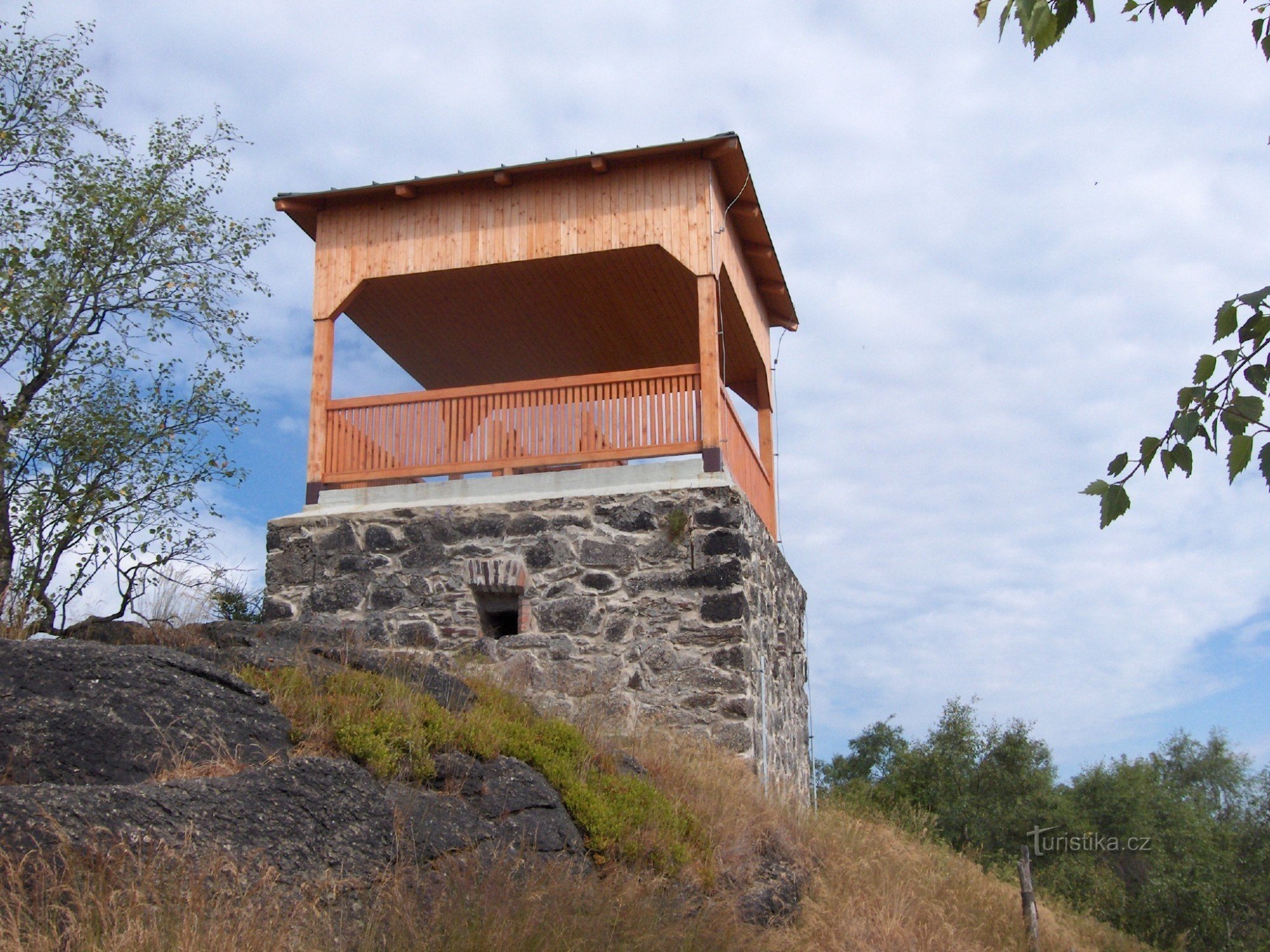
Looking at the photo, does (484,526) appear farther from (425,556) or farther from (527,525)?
(425,556)

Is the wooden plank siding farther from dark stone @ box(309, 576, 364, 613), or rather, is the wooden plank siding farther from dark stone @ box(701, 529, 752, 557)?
dark stone @ box(309, 576, 364, 613)

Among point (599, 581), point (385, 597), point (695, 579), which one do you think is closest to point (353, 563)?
point (385, 597)

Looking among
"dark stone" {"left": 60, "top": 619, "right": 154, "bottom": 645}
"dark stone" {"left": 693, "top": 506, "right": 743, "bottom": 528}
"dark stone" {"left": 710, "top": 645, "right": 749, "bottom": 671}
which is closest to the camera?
"dark stone" {"left": 60, "top": 619, "right": 154, "bottom": 645}

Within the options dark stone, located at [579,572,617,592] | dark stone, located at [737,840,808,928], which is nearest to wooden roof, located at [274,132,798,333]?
dark stone, located at [579,572,617,592]

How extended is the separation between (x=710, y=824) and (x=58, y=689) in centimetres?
398

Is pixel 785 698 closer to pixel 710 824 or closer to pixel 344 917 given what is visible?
pixel 710 824

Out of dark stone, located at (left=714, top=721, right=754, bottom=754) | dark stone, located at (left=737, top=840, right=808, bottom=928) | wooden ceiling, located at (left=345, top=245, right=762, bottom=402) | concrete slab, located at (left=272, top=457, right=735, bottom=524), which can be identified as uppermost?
wooden ceiling, located at (left=345, top=245, right=762, bottom=402)

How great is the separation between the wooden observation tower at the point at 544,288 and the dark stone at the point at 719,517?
44 centimetres

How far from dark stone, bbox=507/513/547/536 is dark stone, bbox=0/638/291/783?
4.80 metres

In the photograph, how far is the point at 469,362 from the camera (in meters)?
14.6

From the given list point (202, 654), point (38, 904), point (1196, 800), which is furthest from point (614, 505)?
point (1196, 800)

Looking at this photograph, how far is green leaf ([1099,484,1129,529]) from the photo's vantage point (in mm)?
3230

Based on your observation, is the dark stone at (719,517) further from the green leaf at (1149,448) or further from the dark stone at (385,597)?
the green leaf at (1149,448)

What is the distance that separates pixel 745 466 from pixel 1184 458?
8658 mm
